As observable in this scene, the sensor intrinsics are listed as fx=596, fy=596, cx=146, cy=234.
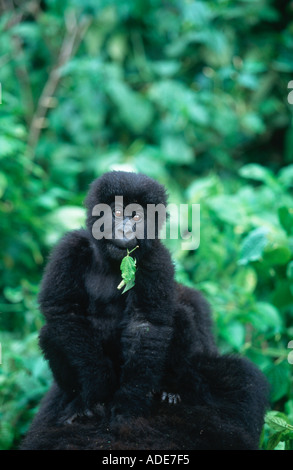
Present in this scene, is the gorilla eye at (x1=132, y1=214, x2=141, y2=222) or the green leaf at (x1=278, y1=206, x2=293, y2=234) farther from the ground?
the green leaf at (x1=278, y1=206, x2=293, y2=234)

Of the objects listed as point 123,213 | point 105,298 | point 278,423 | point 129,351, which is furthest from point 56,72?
point 278,423

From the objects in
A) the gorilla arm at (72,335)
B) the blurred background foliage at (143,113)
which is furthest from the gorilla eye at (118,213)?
the blurred background foliage at (143,113)

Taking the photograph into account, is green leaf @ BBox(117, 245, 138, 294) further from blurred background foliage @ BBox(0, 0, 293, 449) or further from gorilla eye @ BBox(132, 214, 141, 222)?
blurred background foliage @ BBox(0, 0, 293, 449)

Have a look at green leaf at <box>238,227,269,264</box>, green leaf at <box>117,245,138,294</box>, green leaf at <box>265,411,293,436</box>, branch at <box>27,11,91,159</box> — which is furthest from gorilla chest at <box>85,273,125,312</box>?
branch at <box>27,11,91,159</box>

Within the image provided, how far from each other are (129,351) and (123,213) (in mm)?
782

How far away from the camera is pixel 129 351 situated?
330 centimetres

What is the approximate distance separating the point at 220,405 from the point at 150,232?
41.8 inches

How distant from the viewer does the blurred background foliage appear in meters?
5.85

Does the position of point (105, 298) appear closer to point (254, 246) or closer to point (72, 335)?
point (72, 335)

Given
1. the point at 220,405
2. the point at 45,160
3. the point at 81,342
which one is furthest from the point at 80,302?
the point at 45,160

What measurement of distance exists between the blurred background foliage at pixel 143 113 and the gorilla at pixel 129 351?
2.00 metres

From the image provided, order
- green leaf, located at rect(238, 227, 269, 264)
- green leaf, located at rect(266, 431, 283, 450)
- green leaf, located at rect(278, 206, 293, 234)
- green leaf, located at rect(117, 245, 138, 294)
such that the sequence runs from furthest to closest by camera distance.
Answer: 1. green leaf, located at rect(278, 206, 293, 234)
2. green leaf, located at rect(238, 227, 269, 264)
3. green leaf, located at rect(266, 431, 283, 450)
4. green leaf, located at rect(117, 245, 138, 294)

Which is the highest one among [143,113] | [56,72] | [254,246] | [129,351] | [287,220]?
[56,72]
